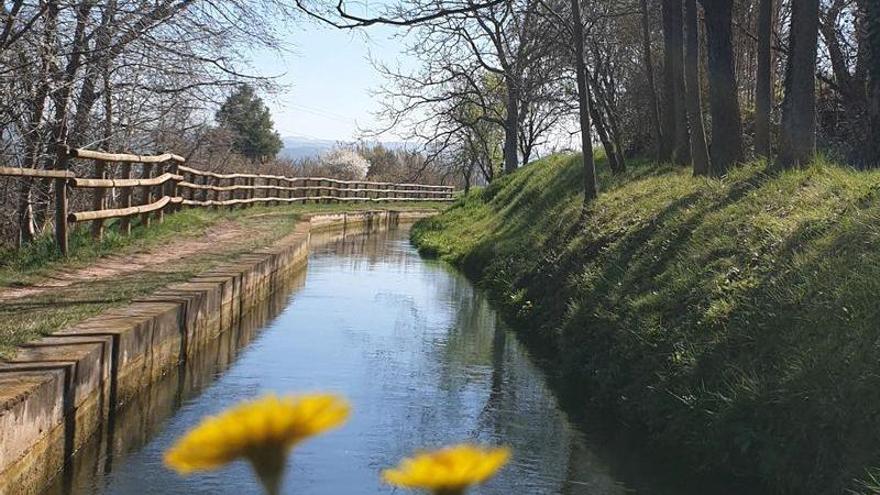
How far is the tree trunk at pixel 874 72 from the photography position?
1071 cm

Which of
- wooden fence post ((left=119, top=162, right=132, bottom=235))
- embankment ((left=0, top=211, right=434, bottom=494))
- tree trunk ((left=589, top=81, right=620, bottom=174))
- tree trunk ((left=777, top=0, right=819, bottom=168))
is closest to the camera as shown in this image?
embankment ((left=0, top=211, right=434, bottom=494))

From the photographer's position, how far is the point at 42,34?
912cm

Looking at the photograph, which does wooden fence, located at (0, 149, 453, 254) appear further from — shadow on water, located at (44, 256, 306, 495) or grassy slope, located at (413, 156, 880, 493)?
grassy slope, located at (413, 156, 880, 493)

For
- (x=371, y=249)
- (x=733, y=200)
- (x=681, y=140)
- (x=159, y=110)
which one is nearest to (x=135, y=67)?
(x=159, y=110)

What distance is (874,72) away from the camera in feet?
36.8

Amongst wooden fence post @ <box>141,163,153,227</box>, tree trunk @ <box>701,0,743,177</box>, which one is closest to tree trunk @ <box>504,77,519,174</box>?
wooden fence post @ <box>141,163,153,227</box>

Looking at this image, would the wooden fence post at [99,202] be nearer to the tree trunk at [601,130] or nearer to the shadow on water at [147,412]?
the shadow on water at [147,412]

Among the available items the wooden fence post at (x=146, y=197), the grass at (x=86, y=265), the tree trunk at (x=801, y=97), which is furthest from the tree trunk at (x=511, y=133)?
the tree trunk at (x=801, y=97)

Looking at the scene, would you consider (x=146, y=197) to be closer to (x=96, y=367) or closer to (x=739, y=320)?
(x=96, y=367)

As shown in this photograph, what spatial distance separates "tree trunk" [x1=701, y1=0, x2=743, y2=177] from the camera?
12.0 m

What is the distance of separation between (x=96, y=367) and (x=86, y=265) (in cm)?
434

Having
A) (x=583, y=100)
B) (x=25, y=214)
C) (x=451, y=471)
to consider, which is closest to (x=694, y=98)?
(x=583, y=100)

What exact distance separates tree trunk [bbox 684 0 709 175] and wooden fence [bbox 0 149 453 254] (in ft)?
25.4

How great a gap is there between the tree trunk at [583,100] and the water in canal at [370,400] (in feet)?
9.48
